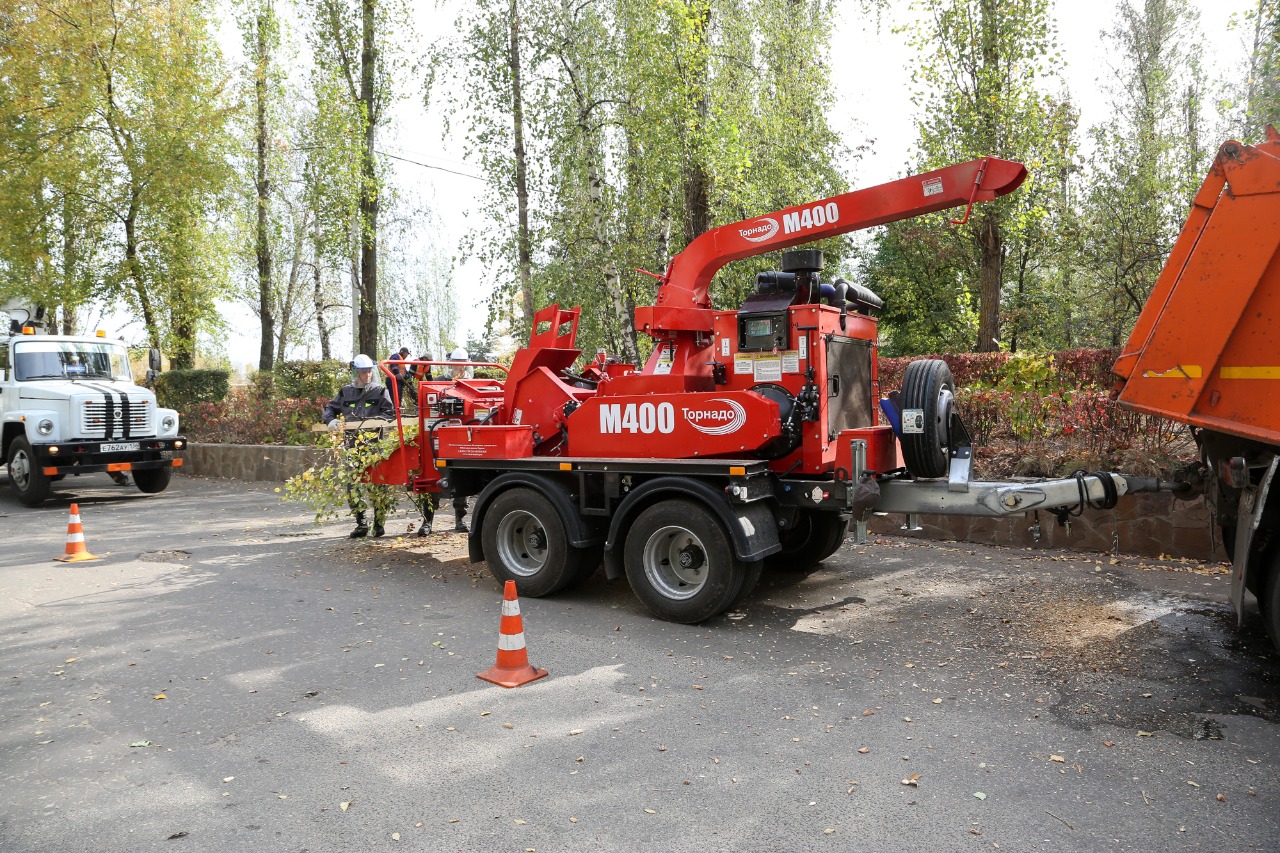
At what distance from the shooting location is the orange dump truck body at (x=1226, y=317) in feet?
14.8

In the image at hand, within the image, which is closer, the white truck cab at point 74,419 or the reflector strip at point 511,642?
the reflector strip at point 511,642

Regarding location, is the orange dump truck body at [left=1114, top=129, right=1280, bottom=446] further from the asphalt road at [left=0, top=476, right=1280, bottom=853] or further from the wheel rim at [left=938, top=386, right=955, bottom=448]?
the asphalt road at [left=0, top=476, right=1280, bottom=853]

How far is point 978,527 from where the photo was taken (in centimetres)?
891

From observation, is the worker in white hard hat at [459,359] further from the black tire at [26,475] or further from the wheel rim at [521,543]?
the black tire at [26,475]

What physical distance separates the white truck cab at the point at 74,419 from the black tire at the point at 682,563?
443 inches

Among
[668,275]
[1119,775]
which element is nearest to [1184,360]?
[1119,775]

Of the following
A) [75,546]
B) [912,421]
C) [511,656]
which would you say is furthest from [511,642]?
[75,546]

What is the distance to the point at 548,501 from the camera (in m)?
7.11

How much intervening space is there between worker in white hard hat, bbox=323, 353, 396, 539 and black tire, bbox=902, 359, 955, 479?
6107 millimetres

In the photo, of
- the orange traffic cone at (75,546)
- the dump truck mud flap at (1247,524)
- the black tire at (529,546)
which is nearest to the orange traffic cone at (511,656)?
the black tire at (529,546)

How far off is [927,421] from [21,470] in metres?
14.3

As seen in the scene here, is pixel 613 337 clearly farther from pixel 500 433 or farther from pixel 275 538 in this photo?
pixel 500 433

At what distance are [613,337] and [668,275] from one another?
9.49m

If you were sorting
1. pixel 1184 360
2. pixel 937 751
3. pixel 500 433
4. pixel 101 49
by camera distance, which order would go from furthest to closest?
pixel 101 49
pixel 500 433
pixel 1184 360
pixel 937 751
